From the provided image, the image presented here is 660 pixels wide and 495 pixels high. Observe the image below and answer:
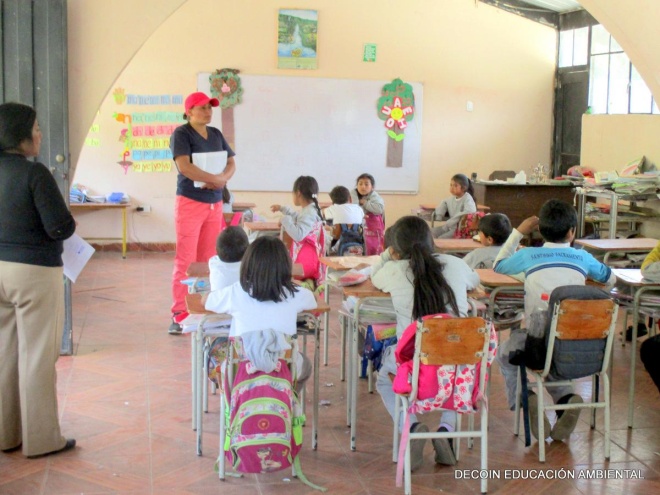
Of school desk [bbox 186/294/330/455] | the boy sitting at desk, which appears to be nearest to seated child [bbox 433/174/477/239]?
the boy sitting at desk

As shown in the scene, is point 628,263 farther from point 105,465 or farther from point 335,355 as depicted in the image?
point 105,465

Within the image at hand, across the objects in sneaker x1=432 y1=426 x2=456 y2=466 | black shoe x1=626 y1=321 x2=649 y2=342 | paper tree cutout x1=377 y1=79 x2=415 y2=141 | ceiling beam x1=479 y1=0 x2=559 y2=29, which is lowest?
sneaker x1=432 y1=426 x2=456 y2=466

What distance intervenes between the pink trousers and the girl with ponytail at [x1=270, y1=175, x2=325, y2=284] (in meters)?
0.63

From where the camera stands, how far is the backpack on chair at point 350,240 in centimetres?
675

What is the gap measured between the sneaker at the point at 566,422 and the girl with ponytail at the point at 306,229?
1.87 metres

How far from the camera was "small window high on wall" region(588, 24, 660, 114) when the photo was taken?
872cm

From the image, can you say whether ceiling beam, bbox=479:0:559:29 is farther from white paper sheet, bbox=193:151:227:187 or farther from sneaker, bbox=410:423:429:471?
sneaker, bbox=410:423:429:471

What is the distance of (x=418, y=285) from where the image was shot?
3.45 metres

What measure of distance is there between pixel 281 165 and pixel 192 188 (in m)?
4.38

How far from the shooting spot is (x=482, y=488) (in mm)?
3314

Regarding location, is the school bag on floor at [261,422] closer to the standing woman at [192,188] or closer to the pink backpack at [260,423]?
the pink backpack at [260,423]

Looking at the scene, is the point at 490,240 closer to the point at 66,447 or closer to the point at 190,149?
the point at 190,149

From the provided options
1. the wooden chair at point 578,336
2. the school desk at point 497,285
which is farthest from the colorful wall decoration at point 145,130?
the wooden chair at point 578,336

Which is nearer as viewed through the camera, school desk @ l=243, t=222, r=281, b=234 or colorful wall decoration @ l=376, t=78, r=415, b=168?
school desk @ l=243, t=222, r=281, b=234
